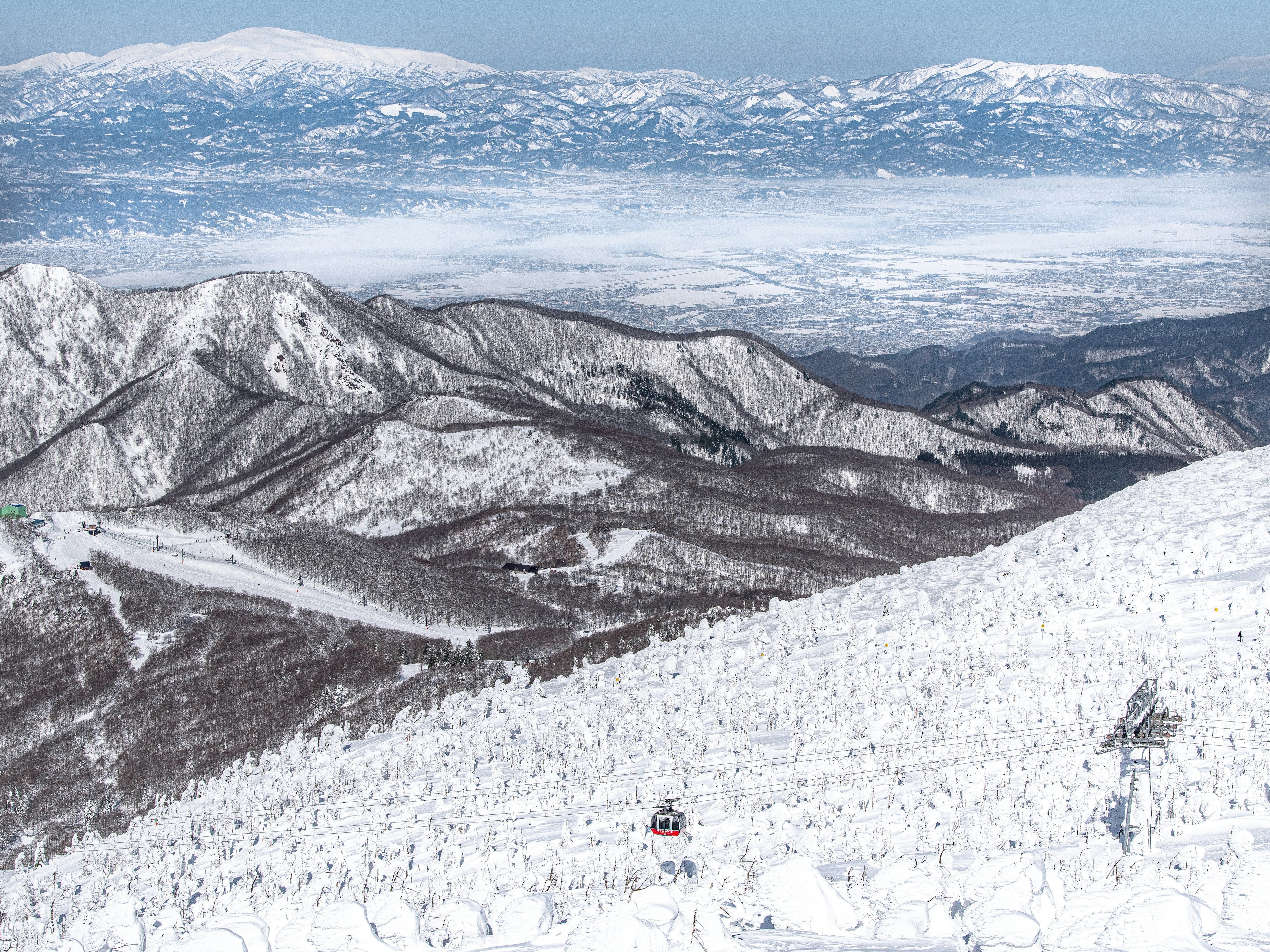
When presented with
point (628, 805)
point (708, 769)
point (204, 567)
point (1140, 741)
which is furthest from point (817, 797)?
point (204, 567)

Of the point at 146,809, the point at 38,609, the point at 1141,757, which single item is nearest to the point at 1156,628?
the point at 1141,757

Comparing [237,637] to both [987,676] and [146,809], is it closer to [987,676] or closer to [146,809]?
[146,809]

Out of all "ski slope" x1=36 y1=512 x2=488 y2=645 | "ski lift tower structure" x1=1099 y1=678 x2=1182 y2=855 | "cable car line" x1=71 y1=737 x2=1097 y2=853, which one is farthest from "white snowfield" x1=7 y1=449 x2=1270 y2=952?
"ski slope" x1=36 y1=512 x2=488 y2=645

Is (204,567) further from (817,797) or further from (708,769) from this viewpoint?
(817,797)

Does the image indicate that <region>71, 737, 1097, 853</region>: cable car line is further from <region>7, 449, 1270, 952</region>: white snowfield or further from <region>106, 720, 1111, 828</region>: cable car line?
<region>106, 720, 1111, 828</region>: cable car line

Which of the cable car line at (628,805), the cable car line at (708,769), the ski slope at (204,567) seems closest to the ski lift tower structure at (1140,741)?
the cable car line at (628,805)

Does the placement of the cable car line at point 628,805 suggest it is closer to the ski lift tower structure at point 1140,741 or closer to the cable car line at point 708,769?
the cable car line at point 708,769
